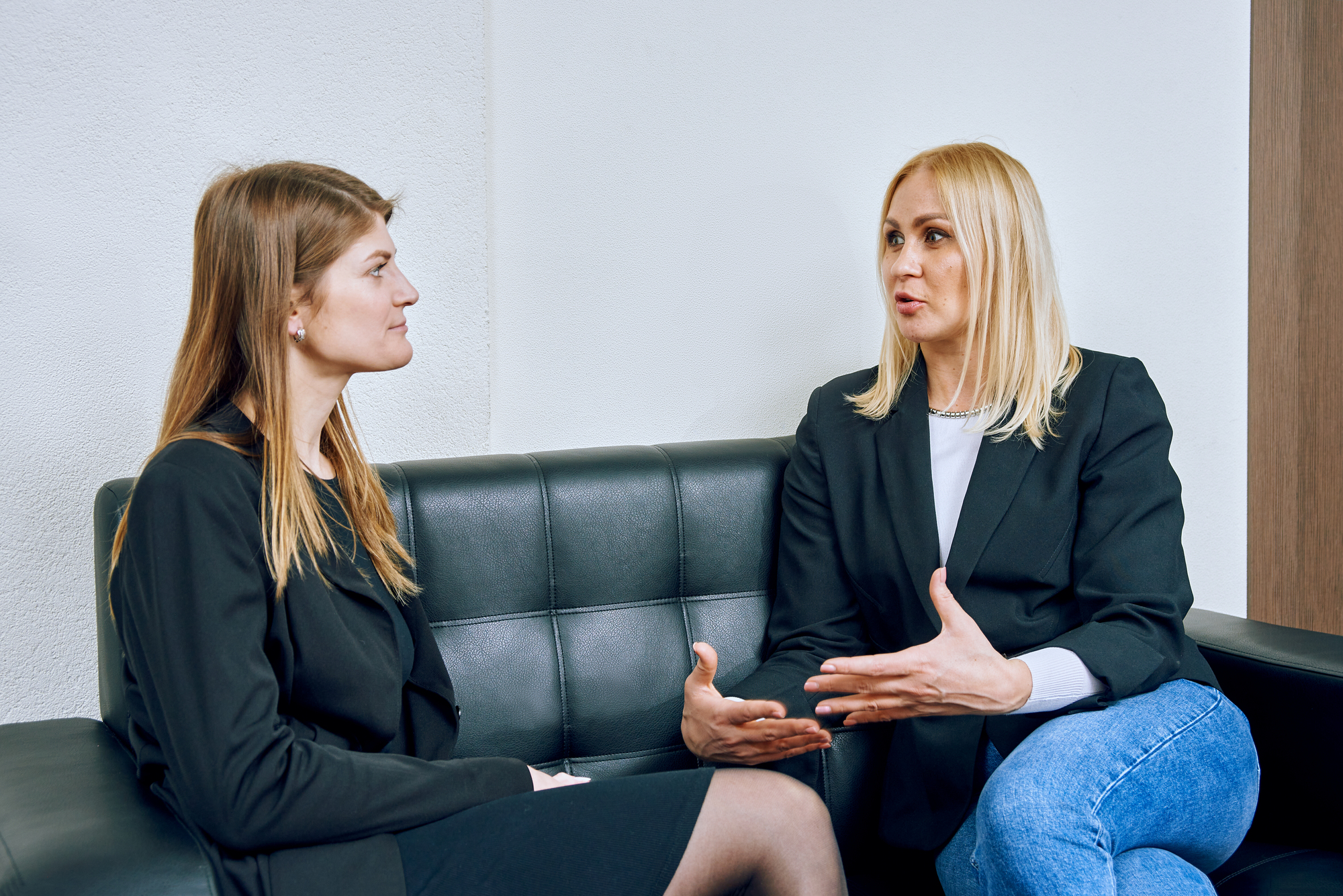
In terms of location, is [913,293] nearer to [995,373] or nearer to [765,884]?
[995,373]

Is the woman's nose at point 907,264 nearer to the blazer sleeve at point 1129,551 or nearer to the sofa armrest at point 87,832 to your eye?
the blazer sleeve at point 1129,551

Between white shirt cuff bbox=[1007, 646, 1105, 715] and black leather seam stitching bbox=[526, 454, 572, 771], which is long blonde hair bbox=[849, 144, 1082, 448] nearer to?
white shirt cuff bbox=[1007, 646, 1105, 715]

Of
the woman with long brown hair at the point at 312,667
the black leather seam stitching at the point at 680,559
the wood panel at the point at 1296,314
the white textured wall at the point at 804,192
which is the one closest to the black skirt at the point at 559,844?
the woman with long brown hair at the point at 312,667

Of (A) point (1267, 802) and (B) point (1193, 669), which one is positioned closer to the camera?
(B) point (1193, 669)

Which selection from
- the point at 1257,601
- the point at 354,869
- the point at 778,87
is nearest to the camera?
the point at 354,869

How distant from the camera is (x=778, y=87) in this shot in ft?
6.52

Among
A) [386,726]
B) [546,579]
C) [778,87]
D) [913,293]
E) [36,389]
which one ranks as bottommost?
[386,726]

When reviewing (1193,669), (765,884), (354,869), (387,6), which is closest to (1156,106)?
(1193,669)

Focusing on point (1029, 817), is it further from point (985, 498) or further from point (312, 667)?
point (312, 667)

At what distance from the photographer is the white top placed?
128 cm

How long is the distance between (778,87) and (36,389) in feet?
4.66

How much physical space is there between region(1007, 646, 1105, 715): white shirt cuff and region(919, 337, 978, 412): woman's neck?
44 centimetres

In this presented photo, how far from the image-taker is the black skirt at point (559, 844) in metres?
0.98

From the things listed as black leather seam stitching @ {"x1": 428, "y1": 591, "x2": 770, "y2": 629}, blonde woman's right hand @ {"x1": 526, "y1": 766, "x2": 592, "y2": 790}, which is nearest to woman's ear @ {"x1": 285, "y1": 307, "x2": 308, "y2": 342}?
black leather seam stitching @ {"x1": 428, "y1": 591, "x2": 770, "y2": 629}
